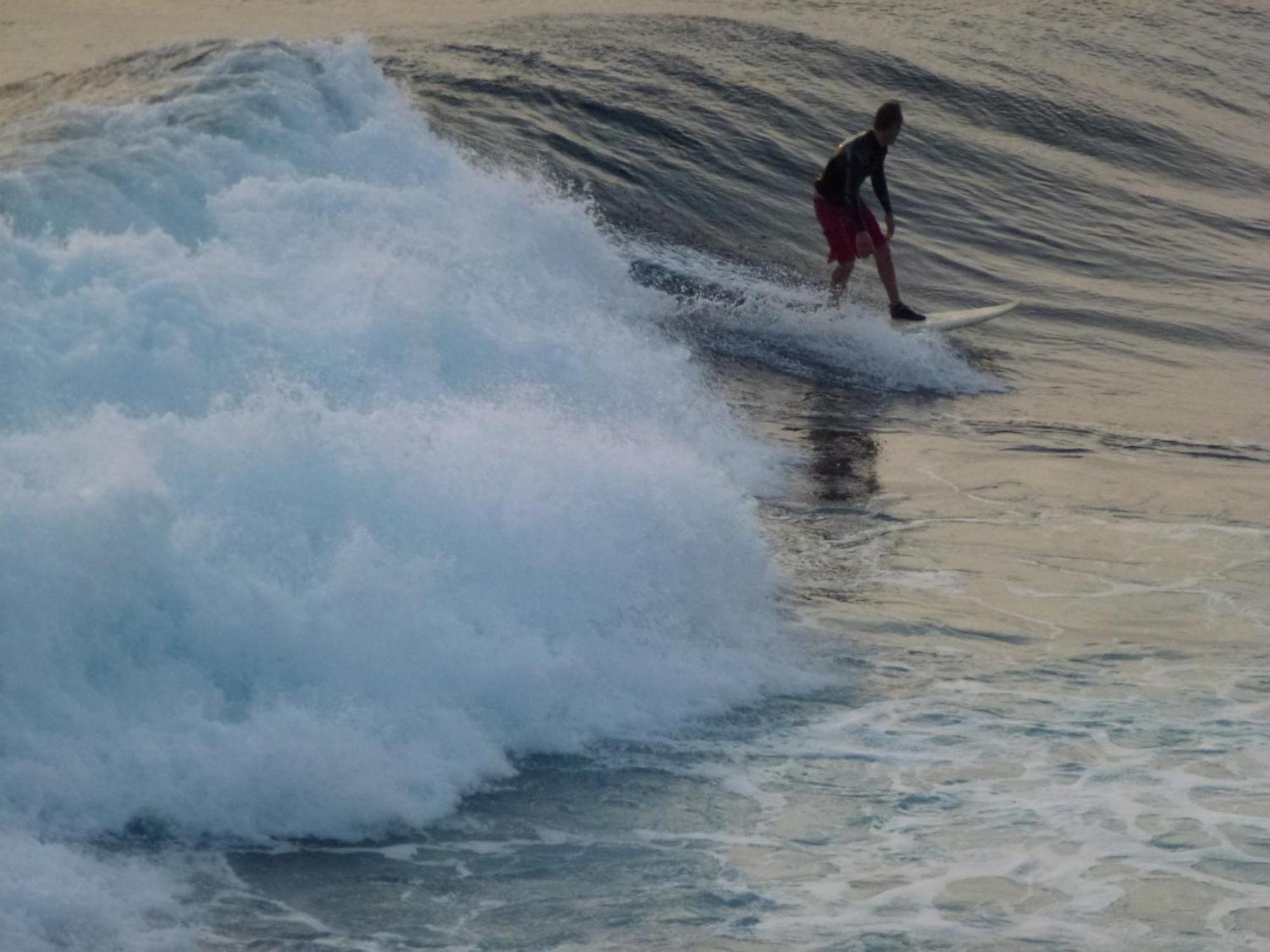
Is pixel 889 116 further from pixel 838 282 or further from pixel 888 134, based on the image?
pixel 838 282

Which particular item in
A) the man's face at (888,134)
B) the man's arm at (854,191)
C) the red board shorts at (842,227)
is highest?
the man's face at (888,134)

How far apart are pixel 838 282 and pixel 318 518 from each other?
700cm

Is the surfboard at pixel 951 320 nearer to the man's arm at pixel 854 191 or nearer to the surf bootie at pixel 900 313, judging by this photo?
the surf bootie at pixel 900 313

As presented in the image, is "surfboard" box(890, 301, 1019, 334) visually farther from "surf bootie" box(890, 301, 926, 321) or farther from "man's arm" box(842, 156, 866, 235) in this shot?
"man's arm" box(842, 156, 866, 235)

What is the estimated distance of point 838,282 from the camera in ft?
42.5

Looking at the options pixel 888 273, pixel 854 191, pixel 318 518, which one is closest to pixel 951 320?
pixel 888 273

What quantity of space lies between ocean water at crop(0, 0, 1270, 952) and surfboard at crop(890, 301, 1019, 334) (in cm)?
23

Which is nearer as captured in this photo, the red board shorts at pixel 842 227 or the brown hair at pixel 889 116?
the brown hair at pixel 889 116

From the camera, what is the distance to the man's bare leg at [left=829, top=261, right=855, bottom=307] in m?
12.9

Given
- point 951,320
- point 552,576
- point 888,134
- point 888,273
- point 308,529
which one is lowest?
point 552,576

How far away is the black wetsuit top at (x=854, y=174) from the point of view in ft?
40.9

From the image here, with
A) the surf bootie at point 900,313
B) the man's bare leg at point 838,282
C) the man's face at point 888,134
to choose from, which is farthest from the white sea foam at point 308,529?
the man's face at point 888,134

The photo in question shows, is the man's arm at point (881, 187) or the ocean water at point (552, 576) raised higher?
the man's arm at point (881, 187)

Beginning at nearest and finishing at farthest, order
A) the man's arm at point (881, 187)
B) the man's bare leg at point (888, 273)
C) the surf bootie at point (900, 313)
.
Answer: the man's arm at point (881, 187) → the man's bare leg at point (888, 273) → the surf bootie at point (900, 313)
